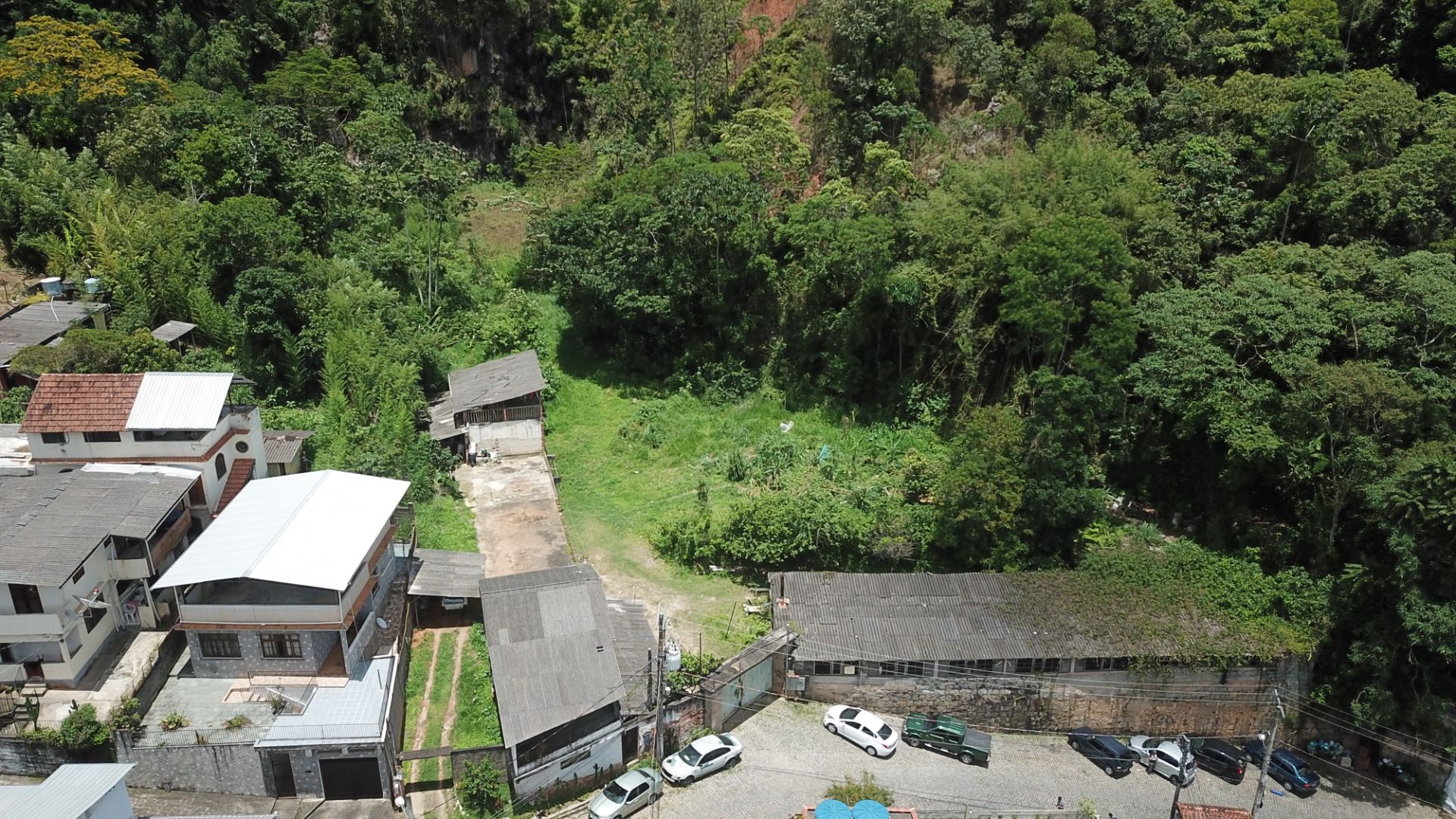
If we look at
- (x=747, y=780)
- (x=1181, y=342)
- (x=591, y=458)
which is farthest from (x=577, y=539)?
(x=1181, y=342)

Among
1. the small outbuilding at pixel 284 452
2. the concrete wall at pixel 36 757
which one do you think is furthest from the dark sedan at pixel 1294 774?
the small outbuilding at pixel 284 452

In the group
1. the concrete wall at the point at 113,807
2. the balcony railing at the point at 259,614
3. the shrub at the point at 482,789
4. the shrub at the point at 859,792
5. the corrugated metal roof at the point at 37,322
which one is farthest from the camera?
the corrugated metal roof at the point at 37,322

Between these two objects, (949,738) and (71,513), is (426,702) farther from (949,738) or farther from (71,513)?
(949,738)

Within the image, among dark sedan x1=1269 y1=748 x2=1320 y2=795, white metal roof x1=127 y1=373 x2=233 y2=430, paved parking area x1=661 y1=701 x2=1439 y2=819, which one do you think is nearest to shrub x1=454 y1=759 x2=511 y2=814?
paved parking area x1=661 y1=701 x2=1439 y2=819

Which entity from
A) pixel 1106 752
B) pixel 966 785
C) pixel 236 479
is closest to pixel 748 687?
pixel 966 785

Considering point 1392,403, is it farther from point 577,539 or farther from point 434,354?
point 434,354

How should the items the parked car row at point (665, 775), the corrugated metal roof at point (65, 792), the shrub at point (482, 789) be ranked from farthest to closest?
the parked car row at point (665, 775) → the shrub at point (482, 789) → the corrugated metal roof at point (65, 792)

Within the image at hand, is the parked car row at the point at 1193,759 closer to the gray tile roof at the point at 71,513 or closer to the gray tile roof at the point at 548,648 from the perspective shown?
the gray tile roof at the point at 548,648
